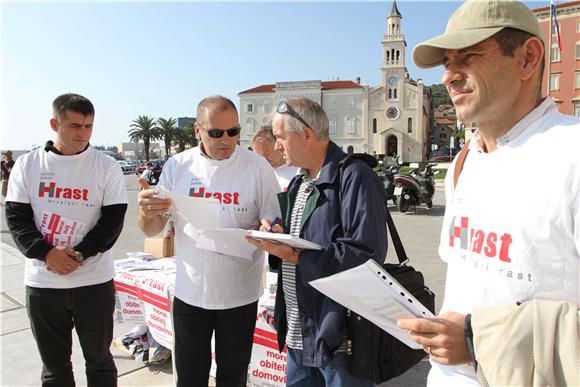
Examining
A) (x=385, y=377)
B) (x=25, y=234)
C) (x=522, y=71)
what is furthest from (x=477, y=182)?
(x=25, y=234)

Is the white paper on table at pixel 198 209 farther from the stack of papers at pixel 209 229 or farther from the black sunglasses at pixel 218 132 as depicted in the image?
the black sunglasses at pixel 218 132

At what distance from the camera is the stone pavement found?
337 cm

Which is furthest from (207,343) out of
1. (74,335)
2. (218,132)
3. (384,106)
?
(384,106)

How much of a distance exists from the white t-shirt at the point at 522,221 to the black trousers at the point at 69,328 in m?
2.28

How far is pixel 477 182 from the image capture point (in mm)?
1253

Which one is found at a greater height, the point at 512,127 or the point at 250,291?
the point at 512,127

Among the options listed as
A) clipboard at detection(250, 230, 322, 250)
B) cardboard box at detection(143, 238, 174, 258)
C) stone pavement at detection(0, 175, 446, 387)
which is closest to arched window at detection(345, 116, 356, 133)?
stone pavement at detection(0, 175, 446, 387)

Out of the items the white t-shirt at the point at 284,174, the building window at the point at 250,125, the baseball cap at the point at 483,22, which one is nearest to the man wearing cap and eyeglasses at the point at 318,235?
the baseball cap at the point at 483,22

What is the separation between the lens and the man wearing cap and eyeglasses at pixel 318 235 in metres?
1.83

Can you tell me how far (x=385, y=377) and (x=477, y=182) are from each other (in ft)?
3.58

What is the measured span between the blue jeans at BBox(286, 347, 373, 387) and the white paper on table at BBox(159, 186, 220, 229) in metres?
0.80

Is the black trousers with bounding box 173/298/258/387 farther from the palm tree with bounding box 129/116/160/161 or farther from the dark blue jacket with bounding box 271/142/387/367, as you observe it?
the palm tree with bounding box 129/116/160/161

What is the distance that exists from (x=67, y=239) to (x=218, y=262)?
1083 mm

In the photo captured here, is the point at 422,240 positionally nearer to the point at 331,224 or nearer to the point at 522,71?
the point at 331,224
